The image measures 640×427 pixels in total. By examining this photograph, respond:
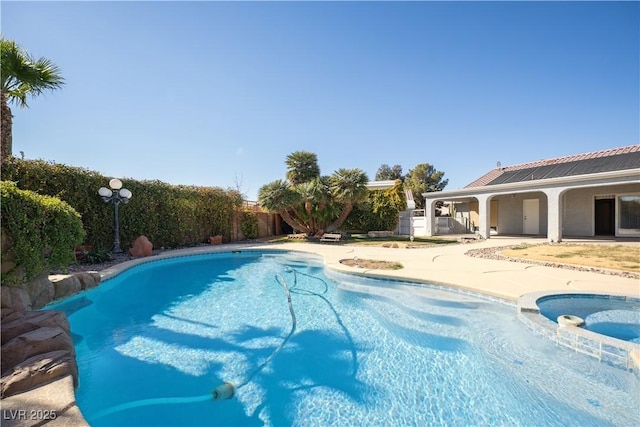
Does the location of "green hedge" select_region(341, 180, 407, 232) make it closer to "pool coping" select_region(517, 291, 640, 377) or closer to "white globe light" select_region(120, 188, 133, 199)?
"white globe light" select_region(120, 188, 133, 199)

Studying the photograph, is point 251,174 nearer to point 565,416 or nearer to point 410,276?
point 410,276

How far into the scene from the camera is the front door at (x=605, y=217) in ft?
52.7

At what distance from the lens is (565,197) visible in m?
16.8

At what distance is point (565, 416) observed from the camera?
10.2 ft

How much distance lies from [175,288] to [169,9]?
28.7 ft

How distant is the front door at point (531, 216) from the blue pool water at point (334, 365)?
1658cm

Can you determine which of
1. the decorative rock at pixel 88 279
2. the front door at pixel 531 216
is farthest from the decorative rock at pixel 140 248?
the front door at pixel 531 216

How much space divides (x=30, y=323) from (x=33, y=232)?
2.11m

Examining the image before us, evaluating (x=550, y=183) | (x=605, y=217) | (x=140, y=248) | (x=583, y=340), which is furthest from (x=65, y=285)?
(x=605, y=217)

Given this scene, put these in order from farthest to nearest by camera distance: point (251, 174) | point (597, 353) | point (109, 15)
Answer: point (251, 174) → point (109, 15) → point (597, 353)

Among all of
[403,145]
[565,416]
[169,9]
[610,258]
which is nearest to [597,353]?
[565,416]

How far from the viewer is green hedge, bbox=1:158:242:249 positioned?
10008mm

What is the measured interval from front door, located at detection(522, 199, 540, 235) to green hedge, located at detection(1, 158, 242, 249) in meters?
20.8

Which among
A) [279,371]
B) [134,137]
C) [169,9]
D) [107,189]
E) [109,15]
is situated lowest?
[279,371]
